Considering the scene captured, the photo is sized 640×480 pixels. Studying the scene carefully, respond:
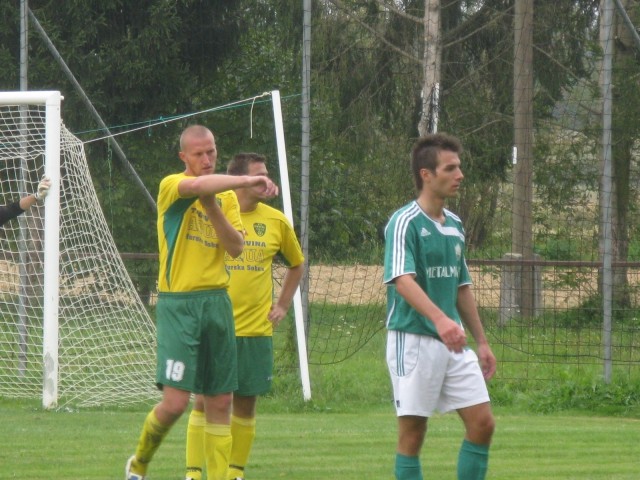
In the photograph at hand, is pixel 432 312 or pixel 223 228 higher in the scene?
pixel 223 228

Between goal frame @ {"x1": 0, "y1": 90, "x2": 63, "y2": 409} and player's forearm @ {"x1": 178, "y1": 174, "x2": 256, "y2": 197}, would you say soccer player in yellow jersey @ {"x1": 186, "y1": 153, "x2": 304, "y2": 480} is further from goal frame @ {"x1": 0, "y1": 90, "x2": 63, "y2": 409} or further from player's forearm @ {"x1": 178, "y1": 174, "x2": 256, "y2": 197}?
goal frame @ {"x1": 0, "y1": 90, "x2": 63, "y2": 409}

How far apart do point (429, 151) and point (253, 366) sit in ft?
6.52

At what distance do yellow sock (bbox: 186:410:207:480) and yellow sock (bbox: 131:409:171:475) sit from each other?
0.21 metres

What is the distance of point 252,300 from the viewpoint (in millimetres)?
7227

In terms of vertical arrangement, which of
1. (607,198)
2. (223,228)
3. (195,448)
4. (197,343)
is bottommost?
(195,448)

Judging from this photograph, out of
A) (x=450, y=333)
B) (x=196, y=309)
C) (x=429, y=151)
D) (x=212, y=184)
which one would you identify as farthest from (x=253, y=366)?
(x=450, y=333)

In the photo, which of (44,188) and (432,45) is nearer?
(44,188)

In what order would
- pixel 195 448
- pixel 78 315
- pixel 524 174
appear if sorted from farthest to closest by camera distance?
1. pixel 524 174
2. pixel 78 315
3. pixel 195 448

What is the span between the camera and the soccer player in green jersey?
18.8 ft

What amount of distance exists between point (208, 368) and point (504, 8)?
1747 cm

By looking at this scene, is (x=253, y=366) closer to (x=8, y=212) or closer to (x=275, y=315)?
(x=275, y=315)

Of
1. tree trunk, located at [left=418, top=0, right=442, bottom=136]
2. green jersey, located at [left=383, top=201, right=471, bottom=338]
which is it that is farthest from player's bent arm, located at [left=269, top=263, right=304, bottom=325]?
tree trunk, located at [left=418, top=0, right=442, bottom=136]

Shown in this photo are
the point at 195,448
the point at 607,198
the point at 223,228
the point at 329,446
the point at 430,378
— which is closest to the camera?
the point at 430,378

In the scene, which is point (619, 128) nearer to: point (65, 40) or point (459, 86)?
point (459, 86)
